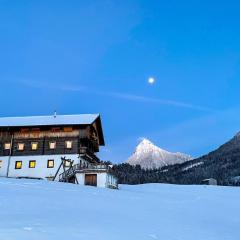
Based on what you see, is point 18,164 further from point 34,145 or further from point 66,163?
point 66,163

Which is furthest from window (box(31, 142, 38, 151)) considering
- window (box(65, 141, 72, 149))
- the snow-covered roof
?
window (box(65, 141, 72, 149))

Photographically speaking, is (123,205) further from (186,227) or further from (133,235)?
(133,235)

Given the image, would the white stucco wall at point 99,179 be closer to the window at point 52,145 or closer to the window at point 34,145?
the window at point 52,145

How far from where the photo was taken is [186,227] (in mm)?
17109

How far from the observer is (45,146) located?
51781 mm

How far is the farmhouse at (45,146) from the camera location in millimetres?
50156

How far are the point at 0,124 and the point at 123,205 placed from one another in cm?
3529

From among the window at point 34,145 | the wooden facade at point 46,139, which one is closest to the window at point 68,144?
the wooden facade at point 46,139

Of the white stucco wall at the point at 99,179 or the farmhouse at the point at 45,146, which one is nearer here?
the white stucco wall at the point at 99,179

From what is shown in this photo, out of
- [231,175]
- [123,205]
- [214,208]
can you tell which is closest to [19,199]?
[123,205]

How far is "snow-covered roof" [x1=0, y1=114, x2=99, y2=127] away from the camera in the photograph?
170 ft

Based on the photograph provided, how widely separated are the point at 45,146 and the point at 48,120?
4037 millimetres

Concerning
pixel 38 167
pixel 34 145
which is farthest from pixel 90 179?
pixel 34 145

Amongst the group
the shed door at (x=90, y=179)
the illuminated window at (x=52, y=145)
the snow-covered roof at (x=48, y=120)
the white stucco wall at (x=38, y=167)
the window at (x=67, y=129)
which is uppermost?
the snow-covered roof at (x=48, y=120)
